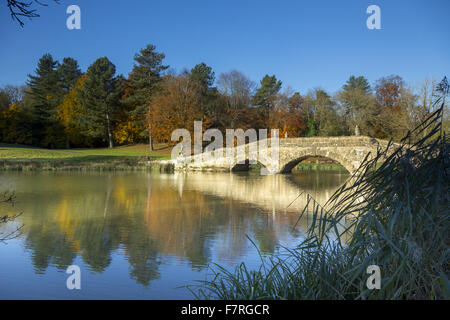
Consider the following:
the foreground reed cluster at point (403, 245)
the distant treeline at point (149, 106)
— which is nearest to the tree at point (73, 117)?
the distant treeline at point (149, 106)

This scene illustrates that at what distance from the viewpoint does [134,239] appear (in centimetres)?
562

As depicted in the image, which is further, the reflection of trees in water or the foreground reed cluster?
the reflection of trees in water

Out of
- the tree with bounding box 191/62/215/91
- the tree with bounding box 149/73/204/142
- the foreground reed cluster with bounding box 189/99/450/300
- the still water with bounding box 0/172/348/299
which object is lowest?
the still water with bounding box 0/172/348/299

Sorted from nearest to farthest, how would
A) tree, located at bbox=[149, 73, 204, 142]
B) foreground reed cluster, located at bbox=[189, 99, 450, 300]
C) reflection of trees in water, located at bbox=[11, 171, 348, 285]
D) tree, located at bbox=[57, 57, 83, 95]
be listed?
foreground reed cluster, located at bbox=[189, 99, 450, 300]
reflection of trees in water, located at bbox=[11, 171, 348, 285]
tree, located at bbox=[149, 73, 204, 142]
tree, located at bbox=[57, 57, 83, 95]

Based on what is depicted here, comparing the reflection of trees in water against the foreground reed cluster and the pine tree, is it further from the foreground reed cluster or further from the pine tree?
the pine tree

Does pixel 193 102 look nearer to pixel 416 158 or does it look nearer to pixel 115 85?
pixel 115 85

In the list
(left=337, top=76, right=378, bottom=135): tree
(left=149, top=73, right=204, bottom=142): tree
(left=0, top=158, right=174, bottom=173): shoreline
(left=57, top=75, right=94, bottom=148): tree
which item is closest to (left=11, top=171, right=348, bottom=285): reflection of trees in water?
(left=0, top=158, right=174, bottom=173): shoreline

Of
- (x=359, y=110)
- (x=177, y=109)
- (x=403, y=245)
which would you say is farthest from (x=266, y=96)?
(x=403, y=245)

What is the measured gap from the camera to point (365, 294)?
234 centimetres

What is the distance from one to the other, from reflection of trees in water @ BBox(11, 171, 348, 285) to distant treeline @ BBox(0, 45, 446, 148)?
18.1m

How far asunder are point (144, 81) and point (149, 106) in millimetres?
4070

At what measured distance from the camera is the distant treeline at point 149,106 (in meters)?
29.4

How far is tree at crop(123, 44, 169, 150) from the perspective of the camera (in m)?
32.6
